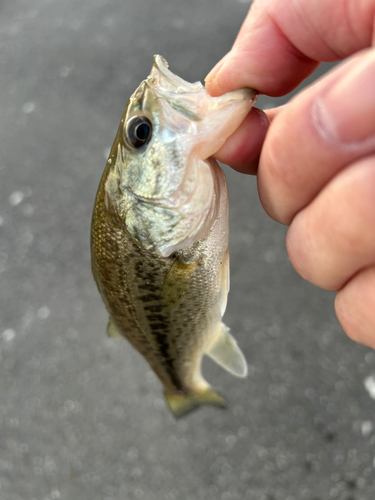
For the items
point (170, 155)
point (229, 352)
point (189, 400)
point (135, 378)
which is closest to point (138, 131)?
point (170, 155)

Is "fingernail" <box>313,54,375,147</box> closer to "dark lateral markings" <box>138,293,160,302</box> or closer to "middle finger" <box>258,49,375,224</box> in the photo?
"middle finger" <box>258,49,375,224</box>

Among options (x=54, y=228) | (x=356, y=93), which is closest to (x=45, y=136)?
(x=54, y=228)

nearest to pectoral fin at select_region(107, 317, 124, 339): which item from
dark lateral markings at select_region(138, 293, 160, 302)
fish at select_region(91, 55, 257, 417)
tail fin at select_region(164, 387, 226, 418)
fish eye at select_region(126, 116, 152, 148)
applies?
fish at select_region(91, 55, 257, 417)

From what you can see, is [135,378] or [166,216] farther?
[135,378]

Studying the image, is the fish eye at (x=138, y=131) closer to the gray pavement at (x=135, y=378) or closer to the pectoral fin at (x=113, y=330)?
the pectoral fin at (x=113, y=330)

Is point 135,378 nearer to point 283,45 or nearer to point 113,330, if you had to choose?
point 113,330

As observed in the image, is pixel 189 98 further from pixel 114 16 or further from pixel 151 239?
pixel 114 16

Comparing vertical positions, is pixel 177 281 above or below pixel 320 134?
below
